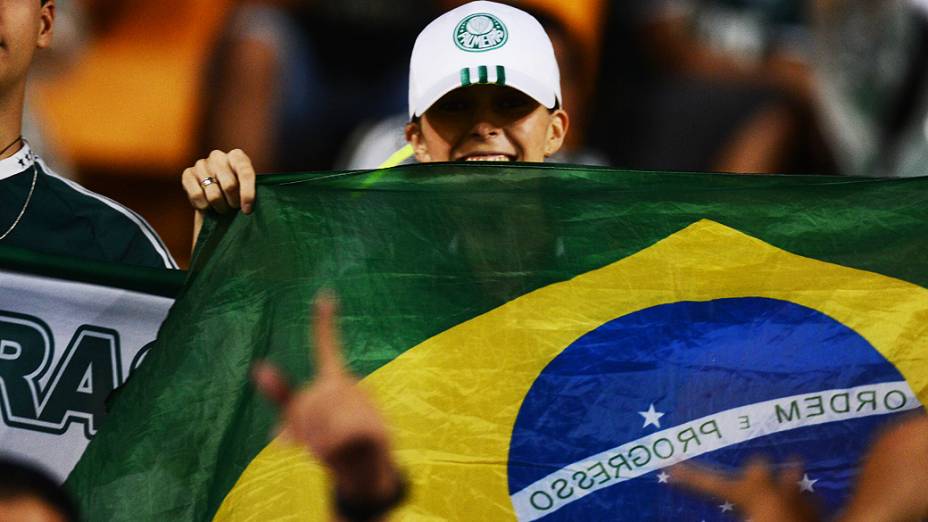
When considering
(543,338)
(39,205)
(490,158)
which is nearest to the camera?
(543,338)

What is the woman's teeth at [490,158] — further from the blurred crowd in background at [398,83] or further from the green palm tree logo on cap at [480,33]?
the blurred crowd in background at [398,83]

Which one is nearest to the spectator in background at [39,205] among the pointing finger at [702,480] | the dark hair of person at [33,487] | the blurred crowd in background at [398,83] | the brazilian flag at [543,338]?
the brazilian flag at [543,338]

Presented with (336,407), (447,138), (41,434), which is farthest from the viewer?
(447,138)

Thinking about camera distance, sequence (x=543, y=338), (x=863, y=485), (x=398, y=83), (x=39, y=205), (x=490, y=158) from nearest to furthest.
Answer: (x=863, y=485) < (x=543, y=338) < (x=490, y=158) < (x=39, y=205) < (x=398, y=83)

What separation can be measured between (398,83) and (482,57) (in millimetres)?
1942

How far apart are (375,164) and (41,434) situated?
1495 millimetres

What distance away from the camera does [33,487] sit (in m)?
2.52

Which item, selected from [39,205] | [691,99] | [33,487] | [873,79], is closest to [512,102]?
[39,205]

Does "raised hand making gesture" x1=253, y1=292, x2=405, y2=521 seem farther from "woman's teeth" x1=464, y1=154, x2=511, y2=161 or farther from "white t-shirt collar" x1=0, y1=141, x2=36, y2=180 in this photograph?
"white t-shirt collar" x1=0, y1=141, x2=36, y2=180

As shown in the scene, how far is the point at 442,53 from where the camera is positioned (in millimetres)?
2990

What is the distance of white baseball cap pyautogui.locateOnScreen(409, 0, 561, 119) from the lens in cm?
294

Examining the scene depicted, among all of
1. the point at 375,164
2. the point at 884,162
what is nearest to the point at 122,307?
the point at 375,164

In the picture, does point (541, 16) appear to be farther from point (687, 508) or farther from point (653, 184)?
point (687, 508)

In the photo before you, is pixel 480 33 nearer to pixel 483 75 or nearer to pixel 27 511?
pixel 483 75
